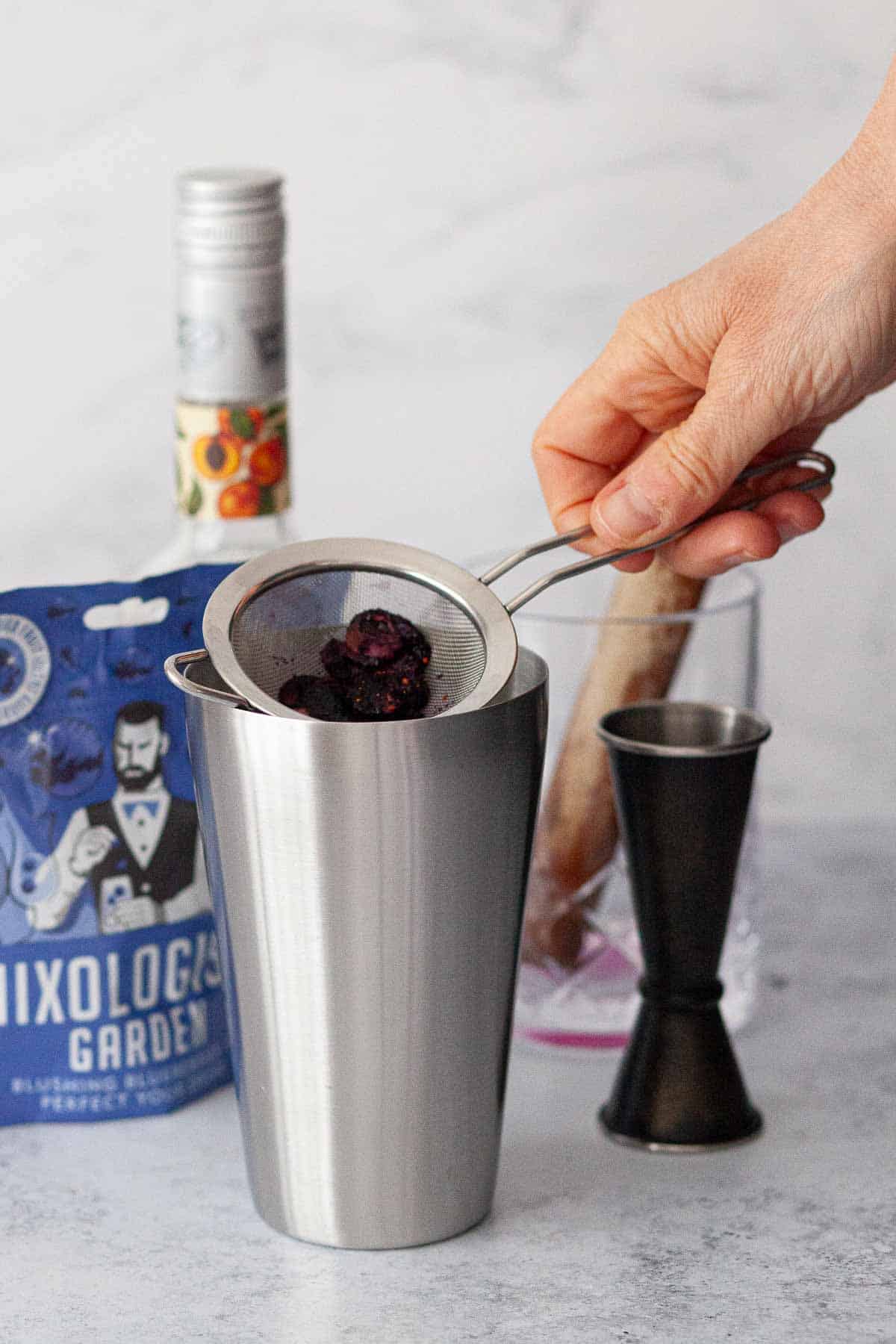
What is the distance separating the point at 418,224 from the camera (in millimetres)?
1043

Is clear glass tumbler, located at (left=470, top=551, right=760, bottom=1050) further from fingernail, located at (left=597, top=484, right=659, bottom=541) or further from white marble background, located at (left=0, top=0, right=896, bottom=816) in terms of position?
white marble background, located at (left=0, top=0, right=896, bottom=816)

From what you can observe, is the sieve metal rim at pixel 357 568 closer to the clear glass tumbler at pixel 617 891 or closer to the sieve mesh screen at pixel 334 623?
the sieve mesh screen at pixel 334 623

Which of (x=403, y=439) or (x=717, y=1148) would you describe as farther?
(x=403, y=439)

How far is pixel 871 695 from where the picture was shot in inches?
44.3

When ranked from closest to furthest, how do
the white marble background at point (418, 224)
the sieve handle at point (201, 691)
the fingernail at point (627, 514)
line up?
the sieve handle at point (201, 691) < the fingernail at point (627, 514) < the white marble background at point (418, 224)

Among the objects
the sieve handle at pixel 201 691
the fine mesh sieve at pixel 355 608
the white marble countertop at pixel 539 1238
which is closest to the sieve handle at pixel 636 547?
the fine mesh sieve at pixel 355 608

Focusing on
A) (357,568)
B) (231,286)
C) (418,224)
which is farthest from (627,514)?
(418,224)

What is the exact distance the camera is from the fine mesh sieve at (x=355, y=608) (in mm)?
610

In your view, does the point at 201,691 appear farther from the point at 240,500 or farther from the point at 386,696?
the point at 240,500

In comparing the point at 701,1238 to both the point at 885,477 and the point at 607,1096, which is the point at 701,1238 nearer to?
the point at 607,1096

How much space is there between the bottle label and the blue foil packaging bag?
0.24 ft

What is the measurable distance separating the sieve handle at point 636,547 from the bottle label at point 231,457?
13cm

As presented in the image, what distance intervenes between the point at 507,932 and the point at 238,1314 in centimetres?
17

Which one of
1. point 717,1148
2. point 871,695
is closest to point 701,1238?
point 717,1148
